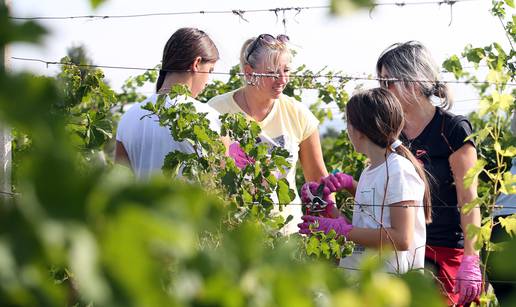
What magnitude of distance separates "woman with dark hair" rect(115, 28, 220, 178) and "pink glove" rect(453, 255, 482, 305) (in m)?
1.10

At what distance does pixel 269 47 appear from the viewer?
3961 mm

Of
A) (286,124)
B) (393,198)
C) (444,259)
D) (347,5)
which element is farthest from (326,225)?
(347,5)

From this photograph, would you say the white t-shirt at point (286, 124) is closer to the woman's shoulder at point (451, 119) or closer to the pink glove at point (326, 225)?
the pink glove at point (326, 225)

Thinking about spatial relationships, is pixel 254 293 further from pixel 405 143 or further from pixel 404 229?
pixel 405 143

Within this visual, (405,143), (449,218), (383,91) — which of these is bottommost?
(449,218)

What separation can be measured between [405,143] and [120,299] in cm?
308

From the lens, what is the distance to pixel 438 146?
11.7 ft

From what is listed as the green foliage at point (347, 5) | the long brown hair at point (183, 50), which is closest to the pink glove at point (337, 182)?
the long brown hair at point (183, 50)

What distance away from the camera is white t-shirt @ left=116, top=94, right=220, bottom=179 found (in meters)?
3.26

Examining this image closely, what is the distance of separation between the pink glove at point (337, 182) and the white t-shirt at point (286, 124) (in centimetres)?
30

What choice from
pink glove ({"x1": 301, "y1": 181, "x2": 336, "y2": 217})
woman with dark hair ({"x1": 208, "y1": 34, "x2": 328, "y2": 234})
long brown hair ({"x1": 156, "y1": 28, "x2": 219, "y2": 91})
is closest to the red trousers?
pink glove ({"x1": 301, "y1": 181, "x2": 336, "y2": 217})

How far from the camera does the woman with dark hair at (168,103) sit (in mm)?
3285

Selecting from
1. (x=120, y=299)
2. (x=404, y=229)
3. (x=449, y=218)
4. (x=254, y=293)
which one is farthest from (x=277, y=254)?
(x=449, y=218)

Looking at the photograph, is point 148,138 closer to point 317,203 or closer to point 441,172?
point 317,203
